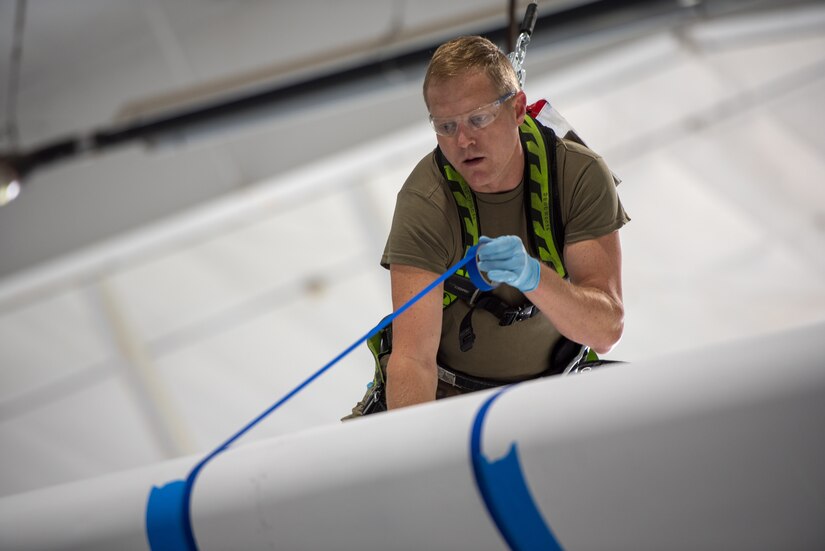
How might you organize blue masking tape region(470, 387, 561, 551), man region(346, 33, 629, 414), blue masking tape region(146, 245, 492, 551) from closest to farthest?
blue masking tape region(470, 387, 561, 551), blue masking tape region(146, 245, 492, 551), man region(346, 33, 629, 414)

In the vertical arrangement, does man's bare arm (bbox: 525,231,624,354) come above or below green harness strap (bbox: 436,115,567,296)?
below

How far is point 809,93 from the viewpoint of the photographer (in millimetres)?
5113

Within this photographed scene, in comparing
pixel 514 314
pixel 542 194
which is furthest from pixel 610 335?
pixel 542 194

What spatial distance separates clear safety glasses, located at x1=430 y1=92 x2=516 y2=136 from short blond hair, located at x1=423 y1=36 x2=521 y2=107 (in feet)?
0.09

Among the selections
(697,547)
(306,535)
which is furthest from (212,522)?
(697,547)

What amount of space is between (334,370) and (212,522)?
4.12 metres

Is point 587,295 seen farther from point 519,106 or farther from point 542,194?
point 519,106

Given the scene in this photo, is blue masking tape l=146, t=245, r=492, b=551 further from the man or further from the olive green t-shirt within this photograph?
the olive green t-shirt

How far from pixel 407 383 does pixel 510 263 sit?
331mm

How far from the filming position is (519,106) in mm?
1794

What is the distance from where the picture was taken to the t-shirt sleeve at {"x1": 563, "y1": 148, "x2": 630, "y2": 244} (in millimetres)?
1761

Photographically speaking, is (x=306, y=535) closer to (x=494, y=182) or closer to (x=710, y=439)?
(x=710, y=439)

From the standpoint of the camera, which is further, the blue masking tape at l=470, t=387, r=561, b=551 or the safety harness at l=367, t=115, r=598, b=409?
the safety harness at l=367, t=115, r=598, b=409

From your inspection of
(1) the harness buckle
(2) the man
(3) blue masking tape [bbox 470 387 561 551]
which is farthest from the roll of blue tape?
(3) blue masking tape [bbox 470 387 561 551]
